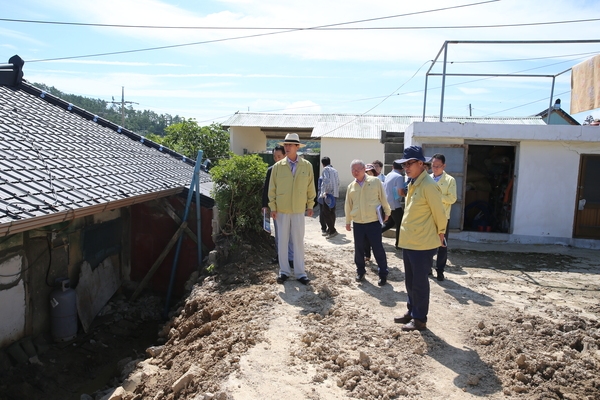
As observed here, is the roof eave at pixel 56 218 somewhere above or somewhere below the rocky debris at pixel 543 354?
above

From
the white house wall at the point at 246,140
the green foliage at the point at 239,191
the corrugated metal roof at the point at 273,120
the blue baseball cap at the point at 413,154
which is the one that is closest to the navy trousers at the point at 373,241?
the blue baseball cap at the point at 413,154

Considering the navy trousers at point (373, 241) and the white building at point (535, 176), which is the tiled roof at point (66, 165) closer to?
the navy trousers at point (373, 241)

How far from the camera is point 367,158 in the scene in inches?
703

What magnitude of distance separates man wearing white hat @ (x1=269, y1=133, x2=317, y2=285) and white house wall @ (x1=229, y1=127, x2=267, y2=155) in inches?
582

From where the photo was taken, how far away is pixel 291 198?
5777 millimetres

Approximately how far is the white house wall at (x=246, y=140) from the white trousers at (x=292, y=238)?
14.8m

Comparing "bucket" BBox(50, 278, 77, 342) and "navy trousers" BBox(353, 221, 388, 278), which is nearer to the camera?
"navy trousers" BBox(353, 221, 388, 278)

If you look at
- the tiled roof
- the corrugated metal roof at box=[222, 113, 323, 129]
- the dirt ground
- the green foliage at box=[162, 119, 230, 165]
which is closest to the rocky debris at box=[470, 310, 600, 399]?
the dirt ground

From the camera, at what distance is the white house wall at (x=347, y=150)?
17.7 meters

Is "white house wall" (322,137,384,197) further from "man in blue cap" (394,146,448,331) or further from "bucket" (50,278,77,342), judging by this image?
"man in blue cap" (394,146,448,331)

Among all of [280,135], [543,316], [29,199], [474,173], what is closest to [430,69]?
[474,173]

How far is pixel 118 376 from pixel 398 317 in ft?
11.7

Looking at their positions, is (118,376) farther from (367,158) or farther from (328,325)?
(367,158)

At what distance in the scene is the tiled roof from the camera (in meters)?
4.51
